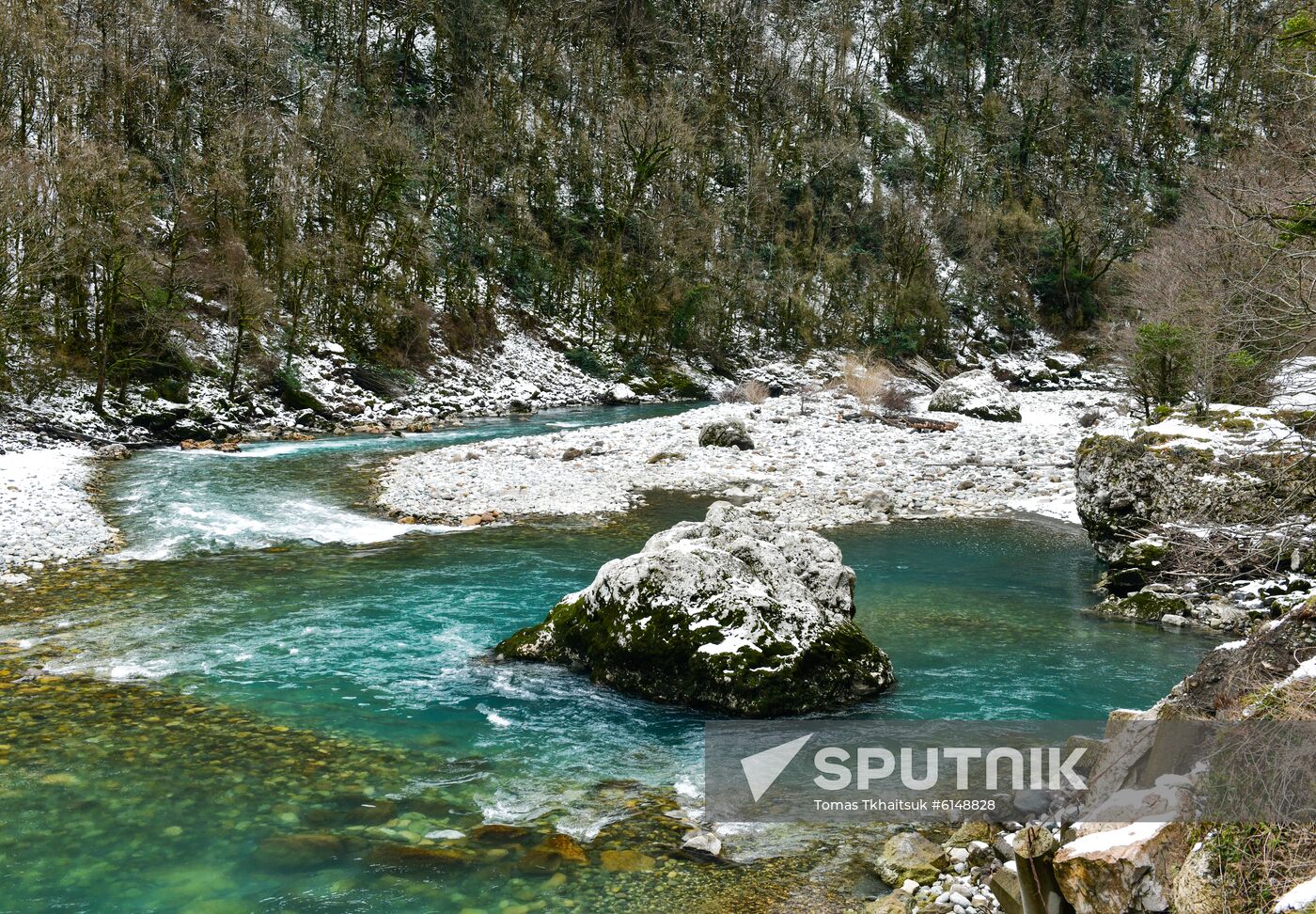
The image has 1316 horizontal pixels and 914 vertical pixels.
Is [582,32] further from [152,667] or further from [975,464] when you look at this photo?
[152,667]

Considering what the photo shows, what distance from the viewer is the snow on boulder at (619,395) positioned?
129 feet

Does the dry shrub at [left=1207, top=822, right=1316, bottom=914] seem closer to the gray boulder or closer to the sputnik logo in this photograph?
the sputnik logo

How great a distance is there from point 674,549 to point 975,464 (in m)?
15.6

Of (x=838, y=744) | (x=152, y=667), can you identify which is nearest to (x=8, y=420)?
(x=152, y=667)

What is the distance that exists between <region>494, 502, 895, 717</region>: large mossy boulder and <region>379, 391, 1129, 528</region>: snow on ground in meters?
7.18

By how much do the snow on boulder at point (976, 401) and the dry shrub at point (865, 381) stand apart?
2307 millimetres

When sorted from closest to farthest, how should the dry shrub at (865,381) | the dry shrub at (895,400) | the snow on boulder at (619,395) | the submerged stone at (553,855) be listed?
the submerged stone at (553,855) < the dry shrub at (895,400) < the dry shrub at (865,381) < the snow on boulder at (619,395)

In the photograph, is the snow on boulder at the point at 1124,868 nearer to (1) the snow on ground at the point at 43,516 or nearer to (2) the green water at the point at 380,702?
(2) the green water at the point at 380,702

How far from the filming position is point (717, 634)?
8.73 m

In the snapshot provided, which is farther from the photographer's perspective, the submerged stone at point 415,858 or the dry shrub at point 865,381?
the dry shrub at point 865,381

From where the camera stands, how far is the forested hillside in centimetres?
2811

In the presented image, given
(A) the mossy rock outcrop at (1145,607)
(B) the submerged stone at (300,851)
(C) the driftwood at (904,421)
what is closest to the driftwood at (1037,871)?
(B) the submerged stone at (300,851)

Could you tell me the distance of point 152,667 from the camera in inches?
358

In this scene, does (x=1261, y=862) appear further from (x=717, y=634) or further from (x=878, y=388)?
(x=878, y=388)
